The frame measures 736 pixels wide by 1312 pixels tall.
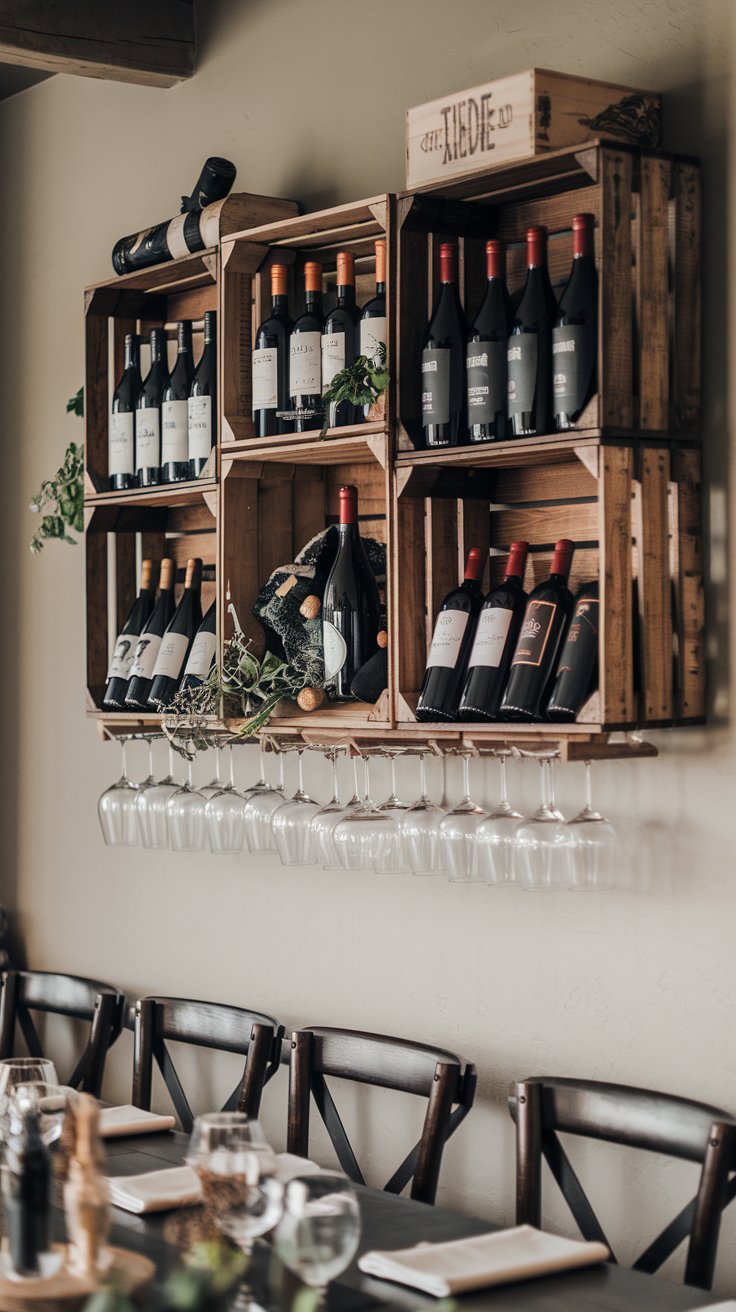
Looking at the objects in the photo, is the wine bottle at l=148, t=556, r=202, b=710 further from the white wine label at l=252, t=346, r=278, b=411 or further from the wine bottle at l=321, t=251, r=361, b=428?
the wine bottle at l=321, t=251, r=361, b=428

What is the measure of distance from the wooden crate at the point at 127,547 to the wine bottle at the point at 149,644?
0.05 meters

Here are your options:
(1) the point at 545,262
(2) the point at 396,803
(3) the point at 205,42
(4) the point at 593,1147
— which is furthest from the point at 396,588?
(3) the point at 205,42

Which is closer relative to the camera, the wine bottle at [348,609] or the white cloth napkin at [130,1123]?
the white cloth napkin at [130,1123]

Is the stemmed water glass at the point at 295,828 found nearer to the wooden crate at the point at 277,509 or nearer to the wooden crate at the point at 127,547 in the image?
the wooden crate at the point at 277,509

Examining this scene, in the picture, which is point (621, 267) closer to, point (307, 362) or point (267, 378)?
point (307, 362)

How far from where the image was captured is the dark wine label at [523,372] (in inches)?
105

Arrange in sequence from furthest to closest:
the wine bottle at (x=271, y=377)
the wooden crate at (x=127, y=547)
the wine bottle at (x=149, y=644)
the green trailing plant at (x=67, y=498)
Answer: the green trailing plant at (x=67, y=498)
the wooden crate at (x=127, y=547)
the wine bottle at (x=149, y=644)
the wine bottle at (x=271, y=377)

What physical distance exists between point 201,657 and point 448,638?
790mm

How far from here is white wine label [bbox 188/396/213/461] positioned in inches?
134

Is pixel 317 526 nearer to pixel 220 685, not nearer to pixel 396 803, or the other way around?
pixel 220 685

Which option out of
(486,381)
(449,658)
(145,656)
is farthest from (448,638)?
(145,656)

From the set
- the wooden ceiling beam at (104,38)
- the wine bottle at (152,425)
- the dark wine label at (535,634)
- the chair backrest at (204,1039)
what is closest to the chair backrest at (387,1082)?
the chair backrest at (204,1039)

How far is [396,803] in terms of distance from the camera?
9.90 feet

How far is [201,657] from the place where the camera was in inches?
135
